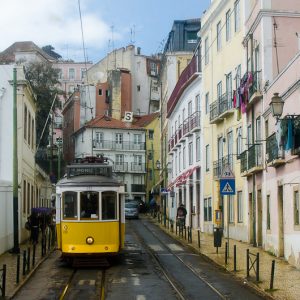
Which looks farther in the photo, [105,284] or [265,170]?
[265,170]

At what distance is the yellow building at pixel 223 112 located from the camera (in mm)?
31953

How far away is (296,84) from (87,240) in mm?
7821

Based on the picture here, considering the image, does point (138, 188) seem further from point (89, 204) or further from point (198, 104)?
point (89, 204)

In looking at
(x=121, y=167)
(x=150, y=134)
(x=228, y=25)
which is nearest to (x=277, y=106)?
(x=228, y=25)

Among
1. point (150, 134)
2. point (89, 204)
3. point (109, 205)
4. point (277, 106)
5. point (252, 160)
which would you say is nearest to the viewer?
point (277, 106)

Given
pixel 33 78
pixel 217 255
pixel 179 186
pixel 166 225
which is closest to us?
pixel 217 255

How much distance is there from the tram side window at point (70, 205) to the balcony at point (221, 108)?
14.0 metres

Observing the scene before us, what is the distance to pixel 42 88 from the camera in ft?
203

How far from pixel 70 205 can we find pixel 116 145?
63.4m

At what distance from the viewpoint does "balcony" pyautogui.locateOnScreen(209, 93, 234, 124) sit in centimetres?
3350

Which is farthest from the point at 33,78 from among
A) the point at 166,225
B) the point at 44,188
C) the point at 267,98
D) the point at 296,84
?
the point at 296,84

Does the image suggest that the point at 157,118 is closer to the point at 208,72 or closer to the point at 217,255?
the point at 208,72

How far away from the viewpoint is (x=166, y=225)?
156 ft

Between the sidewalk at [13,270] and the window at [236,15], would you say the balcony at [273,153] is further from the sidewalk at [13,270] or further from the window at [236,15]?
the window at [236,15]
